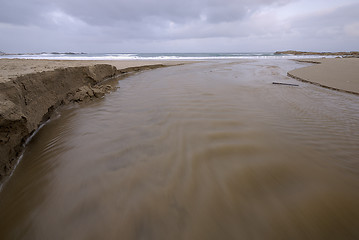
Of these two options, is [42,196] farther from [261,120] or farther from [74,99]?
[74,99]

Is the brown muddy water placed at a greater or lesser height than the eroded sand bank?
lesser

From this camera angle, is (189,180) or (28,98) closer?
(189,180)

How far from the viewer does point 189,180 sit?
4.52 ft

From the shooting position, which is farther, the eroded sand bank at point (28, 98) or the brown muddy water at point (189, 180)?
the eroded sand bank at point (28, 98)

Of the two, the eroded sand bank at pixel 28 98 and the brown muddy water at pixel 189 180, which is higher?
the eroded sand bank at pixel 28 98

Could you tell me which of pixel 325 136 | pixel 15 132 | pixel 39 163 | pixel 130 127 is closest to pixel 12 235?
pixel 39 163

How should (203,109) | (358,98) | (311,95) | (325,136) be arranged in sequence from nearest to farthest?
(325,136)
(203,109)
(358,98)
(311,95)

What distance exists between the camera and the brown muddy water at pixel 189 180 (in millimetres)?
1028

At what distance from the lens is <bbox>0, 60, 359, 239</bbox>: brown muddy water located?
103 cm

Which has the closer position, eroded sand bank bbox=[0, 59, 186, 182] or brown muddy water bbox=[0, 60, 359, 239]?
brown muddy water bbox=[0, 60, 359, 239]

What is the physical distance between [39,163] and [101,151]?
2.17 feet

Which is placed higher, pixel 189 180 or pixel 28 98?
pixel 28 98

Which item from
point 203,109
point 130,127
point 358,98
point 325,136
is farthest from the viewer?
point 358,98

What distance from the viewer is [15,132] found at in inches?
68.2
